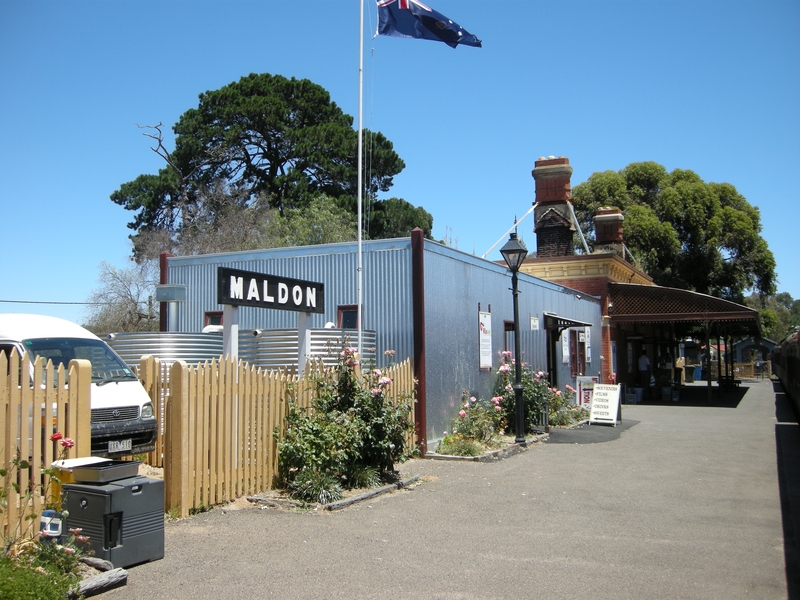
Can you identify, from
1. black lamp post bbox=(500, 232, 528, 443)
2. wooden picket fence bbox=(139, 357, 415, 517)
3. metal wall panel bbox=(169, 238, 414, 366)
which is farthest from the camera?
black lamp post bbox=(500, 232, 528, 443)

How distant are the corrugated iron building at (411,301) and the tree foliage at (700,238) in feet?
96.1

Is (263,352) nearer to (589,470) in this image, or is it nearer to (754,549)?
(589,470)

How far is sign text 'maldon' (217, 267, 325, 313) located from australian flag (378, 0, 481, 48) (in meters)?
4.98

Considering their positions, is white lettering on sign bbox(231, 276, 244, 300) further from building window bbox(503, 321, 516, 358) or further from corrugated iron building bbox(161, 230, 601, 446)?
building window bbox(503, 321, 516, 358)

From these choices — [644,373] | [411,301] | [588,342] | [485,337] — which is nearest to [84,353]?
[411,301]

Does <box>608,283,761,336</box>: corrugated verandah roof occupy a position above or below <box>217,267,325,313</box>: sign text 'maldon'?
above

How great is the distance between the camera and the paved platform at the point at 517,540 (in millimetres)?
5867

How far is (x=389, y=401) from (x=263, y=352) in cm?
314

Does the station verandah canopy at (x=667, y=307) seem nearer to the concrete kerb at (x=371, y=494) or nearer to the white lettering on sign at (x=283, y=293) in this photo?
the concrete kerb at (x=371, y=494)

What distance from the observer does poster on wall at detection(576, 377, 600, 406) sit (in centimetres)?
2003

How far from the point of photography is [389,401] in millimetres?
10477

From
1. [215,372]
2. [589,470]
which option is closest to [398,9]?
[215,372]

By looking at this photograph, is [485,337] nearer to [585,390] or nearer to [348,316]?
[348,316]

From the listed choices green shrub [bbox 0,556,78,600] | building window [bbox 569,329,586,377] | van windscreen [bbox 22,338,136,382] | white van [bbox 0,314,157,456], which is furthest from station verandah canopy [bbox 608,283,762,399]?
green shrub [bbox 0,556,78,600]
